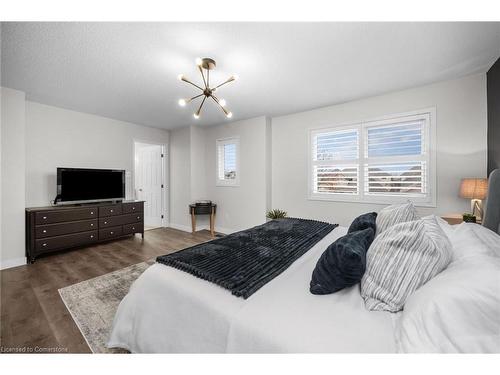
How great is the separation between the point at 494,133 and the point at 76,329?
4457 mm

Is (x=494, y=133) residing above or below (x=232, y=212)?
above

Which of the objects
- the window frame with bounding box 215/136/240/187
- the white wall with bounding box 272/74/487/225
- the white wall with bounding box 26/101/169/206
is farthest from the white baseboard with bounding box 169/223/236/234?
the white wall with bounding box 272/74/487/225

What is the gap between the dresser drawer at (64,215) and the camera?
307cm

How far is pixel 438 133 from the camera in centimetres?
279

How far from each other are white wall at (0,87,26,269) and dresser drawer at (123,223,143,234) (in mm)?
1344

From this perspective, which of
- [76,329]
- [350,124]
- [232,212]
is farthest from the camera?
[232,212]

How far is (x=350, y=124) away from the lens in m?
3.44

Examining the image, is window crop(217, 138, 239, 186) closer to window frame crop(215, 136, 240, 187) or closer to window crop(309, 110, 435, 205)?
window frame crop(215, 136, 240, 187)

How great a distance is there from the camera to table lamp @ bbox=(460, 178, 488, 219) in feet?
7.33

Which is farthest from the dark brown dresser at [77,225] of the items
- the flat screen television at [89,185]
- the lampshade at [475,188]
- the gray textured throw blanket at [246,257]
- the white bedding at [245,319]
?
the lampshade at [475,188]

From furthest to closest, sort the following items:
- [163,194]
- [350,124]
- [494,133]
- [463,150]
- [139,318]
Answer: [163,194] → [350,124] → [463,150] → [494,133] → [139,318]
